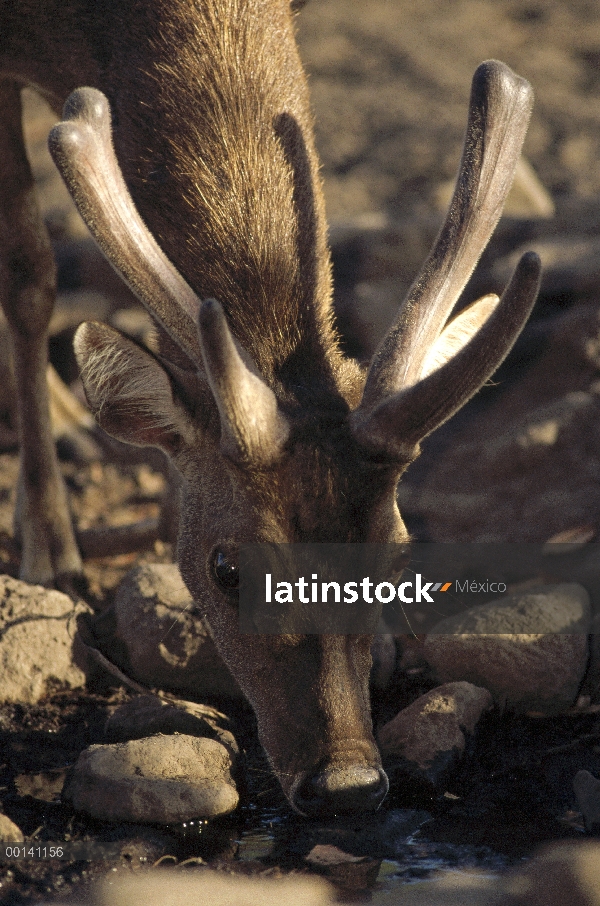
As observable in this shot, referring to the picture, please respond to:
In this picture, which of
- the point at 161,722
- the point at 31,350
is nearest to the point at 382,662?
the point at 161,722

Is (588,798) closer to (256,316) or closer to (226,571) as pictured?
(226,571)

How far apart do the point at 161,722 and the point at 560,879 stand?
155 cm

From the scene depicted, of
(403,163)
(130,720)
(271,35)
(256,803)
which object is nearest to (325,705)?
(256,803)

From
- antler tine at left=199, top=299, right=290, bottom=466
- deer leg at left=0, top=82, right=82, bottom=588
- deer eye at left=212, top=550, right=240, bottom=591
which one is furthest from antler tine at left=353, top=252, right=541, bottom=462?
deer leg at left=0, top=82, right=82, bottom=588

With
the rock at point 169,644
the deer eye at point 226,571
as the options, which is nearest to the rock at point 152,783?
the deer eye at point 226,571

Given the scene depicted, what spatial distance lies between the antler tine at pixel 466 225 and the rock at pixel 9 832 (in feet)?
5.68

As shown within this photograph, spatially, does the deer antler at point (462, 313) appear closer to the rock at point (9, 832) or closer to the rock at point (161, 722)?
the rock at point (161, 722)

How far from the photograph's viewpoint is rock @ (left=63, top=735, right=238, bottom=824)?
12.2 ft

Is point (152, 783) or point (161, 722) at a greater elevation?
point (152, 783)

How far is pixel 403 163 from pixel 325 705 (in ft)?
24.9

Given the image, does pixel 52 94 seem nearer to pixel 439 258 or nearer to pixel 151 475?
pixel 439 258

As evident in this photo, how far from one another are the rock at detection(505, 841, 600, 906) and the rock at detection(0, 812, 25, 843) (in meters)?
1.51

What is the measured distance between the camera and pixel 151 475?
292 inches

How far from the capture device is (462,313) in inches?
167
